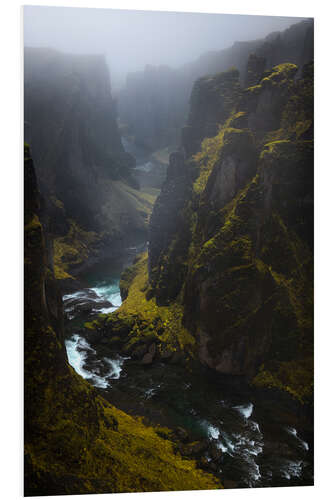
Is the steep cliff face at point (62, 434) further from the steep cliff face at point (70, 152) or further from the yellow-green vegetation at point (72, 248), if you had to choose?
the yellow-green vegetation at point (72, 248)

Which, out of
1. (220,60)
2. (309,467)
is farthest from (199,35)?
(309,467)

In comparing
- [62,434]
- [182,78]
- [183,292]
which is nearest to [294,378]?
[183,292]

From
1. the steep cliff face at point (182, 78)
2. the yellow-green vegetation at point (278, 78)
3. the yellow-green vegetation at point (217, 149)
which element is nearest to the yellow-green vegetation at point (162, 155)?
the steep cliff face at point (182, 78)

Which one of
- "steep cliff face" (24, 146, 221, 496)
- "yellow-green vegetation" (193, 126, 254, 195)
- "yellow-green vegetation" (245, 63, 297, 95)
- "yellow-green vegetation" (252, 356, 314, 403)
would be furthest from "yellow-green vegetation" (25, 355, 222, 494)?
"yellow-green vegetation" (245, 63, 297, 95)

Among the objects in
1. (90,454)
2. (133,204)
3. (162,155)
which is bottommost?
(90,454)

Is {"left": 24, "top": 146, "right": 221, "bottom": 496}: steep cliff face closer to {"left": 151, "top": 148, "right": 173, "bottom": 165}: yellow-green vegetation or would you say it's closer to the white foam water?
the white foam water

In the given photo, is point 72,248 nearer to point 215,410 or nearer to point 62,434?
point 62,434
